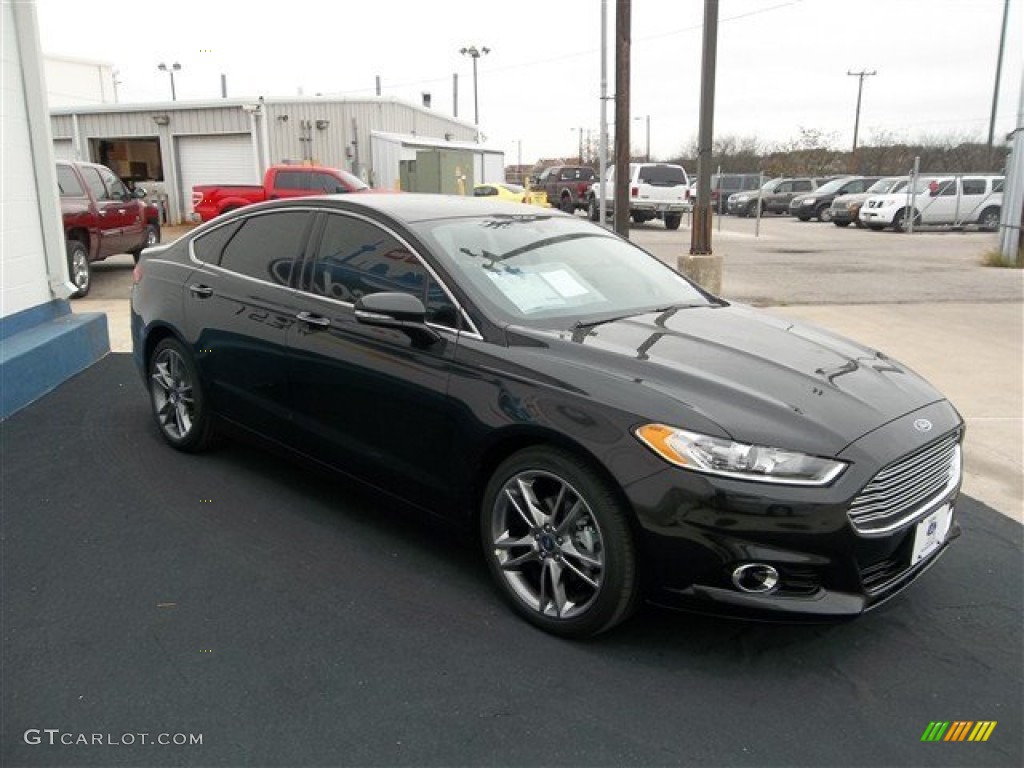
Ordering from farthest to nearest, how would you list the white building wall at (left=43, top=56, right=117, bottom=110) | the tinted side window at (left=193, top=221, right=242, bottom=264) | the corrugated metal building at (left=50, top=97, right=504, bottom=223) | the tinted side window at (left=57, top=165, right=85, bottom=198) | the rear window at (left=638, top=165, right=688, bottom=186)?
the white building wall at (left=43, top=56, right=117, bottom=110), the corrugated metal building at (left=50, top=97, right=504, bottom=223), the rear window at (left=638, top=165, right=688, bottom=186), the tinted side window at (left=57, top=165, right=85, bottom=198), the tinted side window at (left=193, top=221, right=242, bottom=264)

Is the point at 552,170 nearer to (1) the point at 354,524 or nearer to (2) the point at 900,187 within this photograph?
(2) the point at 900,187

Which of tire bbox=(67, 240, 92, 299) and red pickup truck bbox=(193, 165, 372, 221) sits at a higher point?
red pickup truck bbox=(193, 165, 372, 221)

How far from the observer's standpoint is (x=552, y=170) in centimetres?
3556

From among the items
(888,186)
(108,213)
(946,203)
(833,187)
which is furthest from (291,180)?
(833,187)

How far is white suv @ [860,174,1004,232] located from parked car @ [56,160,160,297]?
22.5 m

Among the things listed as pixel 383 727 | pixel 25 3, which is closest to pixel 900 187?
pixel 25 3

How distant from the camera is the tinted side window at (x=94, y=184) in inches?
493

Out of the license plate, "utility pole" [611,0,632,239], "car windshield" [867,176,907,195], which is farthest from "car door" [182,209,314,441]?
"car windshield" [867,176,907,195]

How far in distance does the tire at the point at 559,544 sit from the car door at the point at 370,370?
1.05ft

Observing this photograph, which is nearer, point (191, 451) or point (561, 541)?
point (561, 541)

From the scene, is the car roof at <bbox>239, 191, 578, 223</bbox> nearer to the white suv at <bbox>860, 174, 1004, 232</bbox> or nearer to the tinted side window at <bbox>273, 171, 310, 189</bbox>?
the tinted side window at <bbox>273, 171, 310, 189</bbox>

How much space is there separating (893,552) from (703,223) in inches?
328

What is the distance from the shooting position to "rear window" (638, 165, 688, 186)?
26266 mm

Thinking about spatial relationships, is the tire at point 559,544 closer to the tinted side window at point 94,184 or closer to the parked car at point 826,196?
the tinted side window at point 94,184
